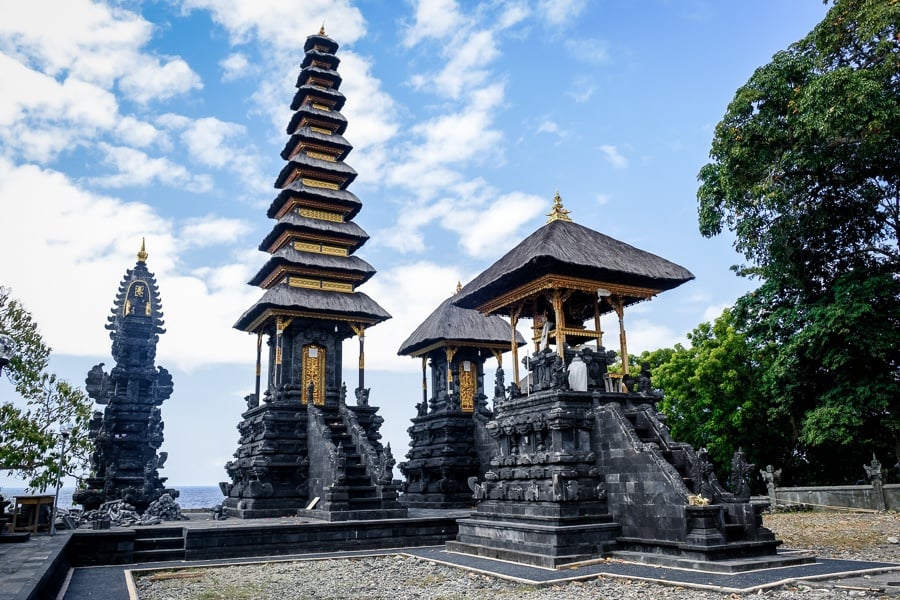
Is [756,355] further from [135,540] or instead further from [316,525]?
[135,540]

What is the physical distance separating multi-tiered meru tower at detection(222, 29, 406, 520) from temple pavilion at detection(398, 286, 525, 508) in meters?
3.00

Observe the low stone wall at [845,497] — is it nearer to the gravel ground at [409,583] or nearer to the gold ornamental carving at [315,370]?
the gravel ground at [409,583]

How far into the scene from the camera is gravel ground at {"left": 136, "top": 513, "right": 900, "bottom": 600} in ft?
32.1

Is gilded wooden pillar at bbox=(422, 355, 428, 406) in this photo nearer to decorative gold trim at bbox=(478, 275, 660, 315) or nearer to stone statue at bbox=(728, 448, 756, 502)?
decorative gold trim at bbox=(478, 275, 660, 315)

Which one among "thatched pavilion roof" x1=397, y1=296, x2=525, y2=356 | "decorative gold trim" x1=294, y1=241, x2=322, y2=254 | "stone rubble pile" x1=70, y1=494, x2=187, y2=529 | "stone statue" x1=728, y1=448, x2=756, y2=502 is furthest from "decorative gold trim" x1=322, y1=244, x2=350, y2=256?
"stone statue" x1=728, y1=448, x2=756, y2=502

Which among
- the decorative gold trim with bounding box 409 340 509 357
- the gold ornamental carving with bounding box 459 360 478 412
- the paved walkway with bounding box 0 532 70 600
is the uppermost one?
the decorative gold trim with bounding box 409 340 509 357

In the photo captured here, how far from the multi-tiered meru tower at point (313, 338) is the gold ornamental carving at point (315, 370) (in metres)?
0.04

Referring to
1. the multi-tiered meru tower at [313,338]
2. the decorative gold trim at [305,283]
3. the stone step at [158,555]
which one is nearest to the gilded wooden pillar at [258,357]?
the multi-tiered meru tower at [313,338]

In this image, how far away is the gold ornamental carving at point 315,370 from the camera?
23594 millimetres

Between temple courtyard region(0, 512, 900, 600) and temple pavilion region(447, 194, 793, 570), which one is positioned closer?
temple courtyard region(0, 512, 900, 600)

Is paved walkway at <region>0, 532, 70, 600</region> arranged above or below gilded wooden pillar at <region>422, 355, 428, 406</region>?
below

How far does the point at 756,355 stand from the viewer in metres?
27.8

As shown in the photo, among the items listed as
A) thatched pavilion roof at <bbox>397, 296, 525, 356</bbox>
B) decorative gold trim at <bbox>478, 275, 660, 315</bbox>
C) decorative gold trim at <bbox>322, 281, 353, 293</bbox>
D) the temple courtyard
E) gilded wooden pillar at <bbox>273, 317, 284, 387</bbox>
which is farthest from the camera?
thatched pavilion roof at <bbox>397, 296, 525, 356</bbox>

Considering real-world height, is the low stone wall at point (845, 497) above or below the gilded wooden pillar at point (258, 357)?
below
